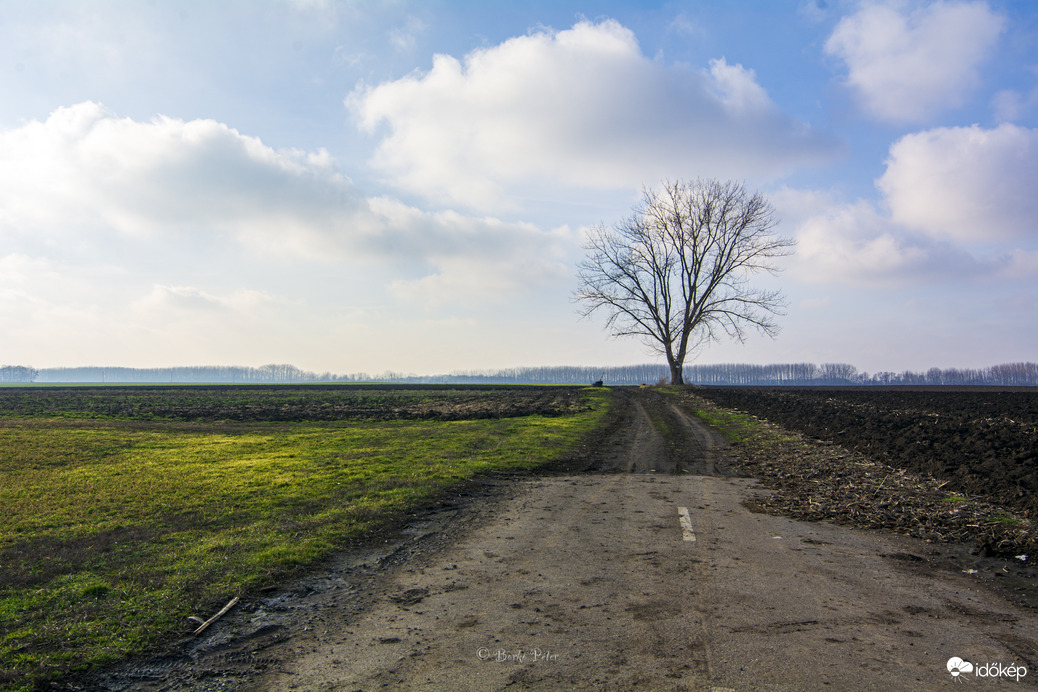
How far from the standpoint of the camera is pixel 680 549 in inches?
297

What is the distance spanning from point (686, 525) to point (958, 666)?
14.5 feet

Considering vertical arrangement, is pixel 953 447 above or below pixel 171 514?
above

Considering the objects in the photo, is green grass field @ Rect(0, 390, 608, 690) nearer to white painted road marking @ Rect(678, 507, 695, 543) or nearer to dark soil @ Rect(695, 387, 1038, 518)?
white painted road marking @ Rect(678, 507, 695, 543)

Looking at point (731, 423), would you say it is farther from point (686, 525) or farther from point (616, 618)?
point (616, 618)

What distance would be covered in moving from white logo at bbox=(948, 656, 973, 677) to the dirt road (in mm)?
65

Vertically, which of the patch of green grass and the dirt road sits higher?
the dirt road

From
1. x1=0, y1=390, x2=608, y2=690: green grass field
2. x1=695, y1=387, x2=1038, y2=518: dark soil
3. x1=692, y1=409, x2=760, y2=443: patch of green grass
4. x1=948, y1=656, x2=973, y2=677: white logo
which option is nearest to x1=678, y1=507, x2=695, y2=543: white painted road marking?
x1=948, y1=656, x2=973, y2=677: white logo

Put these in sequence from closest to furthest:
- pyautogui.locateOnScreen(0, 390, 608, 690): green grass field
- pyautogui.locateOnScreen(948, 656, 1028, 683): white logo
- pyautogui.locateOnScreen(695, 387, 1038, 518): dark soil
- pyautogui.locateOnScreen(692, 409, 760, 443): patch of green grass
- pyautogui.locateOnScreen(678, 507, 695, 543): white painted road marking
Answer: pyautogui.locateOnScreen(948, 656, 1028, 683): white logo, pyautogui.locateOnScreen(0, 390, 608, 690): green grass field, pyautogui.locateOnScreen(678, 507, 695, 543): white painted road marking, pyautogui.locateOnScreen(695, 387, 1038, 518): dark soil, pyautogui.locateOnScreen(692, 409, 760, 443): patch of green grass

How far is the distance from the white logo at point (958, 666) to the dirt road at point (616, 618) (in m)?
0.07

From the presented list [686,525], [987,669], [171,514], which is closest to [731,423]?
[686,525]

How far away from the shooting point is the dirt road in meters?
4.37

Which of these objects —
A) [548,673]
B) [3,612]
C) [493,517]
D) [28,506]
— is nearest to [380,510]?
[493,517]

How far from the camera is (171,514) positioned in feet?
32.7

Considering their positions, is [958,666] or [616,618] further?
[616,618]
